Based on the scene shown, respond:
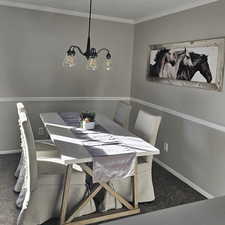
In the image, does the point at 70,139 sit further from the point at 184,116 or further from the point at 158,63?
the point at 158,63

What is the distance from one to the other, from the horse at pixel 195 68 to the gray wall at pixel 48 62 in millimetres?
1580

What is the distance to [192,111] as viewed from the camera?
321 centimetres

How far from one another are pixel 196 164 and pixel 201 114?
656mm

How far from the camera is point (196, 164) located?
10.4 ft

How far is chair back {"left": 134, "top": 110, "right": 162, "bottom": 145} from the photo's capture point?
2.75 m

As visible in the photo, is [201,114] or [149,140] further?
[201,114]

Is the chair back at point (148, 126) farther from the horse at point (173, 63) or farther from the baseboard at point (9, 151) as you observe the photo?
the baseboard at point (9, 151)

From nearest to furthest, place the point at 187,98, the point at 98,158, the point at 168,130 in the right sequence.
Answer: the point at 98,158 < the point at 187,98 < the point at 168,130

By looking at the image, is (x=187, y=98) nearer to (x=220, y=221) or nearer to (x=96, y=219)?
(x=96, y=219)

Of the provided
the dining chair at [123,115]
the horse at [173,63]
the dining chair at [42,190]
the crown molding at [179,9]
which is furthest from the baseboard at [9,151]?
the crown molding at [179,9]

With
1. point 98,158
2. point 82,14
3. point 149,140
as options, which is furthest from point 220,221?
point 82,14

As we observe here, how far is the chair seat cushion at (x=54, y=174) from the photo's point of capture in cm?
230

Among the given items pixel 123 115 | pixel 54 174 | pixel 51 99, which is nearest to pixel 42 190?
pixel 54 174

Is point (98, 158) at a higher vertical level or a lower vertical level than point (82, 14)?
lower
